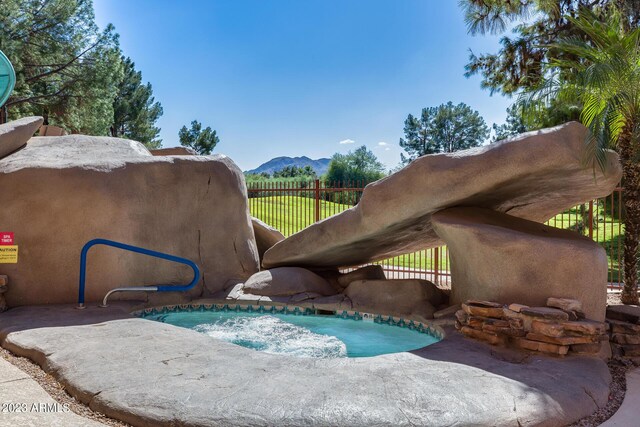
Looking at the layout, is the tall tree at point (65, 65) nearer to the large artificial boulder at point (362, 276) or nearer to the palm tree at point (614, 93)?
the large artificial boulder at point (362, 276)

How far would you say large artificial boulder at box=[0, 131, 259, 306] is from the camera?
Answer: 7000 mm

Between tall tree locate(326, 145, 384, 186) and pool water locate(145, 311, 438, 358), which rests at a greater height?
tall tree locate(326, 145, 384, 186)

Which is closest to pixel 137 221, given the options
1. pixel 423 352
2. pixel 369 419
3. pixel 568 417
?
pixel 423 352

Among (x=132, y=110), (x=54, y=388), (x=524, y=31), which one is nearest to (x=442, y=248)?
(x=524, y=31)

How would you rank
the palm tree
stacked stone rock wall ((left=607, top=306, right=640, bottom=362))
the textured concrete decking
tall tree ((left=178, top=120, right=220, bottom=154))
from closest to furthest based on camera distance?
1. the textured concrete decking
2. stacked stone rock wall ((left=607, top=306, right=640, bottom=362))
3. the palm tree
4. tall tree ((left=178, top=120, right=220, bottom=154))

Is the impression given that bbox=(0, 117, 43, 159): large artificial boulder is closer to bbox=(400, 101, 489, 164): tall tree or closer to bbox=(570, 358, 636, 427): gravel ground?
bbox=(570, 358, 636, 427): gravel ground

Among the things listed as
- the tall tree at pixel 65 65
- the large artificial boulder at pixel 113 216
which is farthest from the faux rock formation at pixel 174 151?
Result: the tall tree at pixel 65 65

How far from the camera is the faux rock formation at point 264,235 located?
35.2ft

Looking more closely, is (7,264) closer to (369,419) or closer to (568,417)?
(369,419)

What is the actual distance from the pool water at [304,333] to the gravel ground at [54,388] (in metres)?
2.50

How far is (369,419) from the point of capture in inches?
123

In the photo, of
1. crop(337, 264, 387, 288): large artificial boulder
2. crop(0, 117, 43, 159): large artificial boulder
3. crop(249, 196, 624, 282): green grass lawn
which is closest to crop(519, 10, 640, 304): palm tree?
crop(249, 196, 624, 282): green grass lawn

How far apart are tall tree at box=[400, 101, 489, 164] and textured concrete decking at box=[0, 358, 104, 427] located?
169 feet

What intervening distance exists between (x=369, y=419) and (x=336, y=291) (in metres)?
5.64
